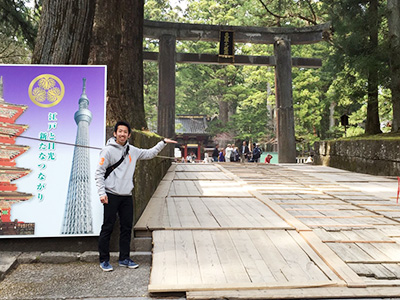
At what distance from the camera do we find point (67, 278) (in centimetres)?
323

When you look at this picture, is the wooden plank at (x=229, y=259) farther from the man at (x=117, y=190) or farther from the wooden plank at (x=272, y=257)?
the man at (x=117, y=190)

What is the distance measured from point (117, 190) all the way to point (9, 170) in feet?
3.77

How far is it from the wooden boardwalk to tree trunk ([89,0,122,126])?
145 cm

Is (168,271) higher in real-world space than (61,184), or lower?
lower

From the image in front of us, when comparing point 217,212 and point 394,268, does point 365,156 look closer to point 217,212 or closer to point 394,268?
point 217,212

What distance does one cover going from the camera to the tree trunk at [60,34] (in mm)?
4293

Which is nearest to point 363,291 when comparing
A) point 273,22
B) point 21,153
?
point 21,153

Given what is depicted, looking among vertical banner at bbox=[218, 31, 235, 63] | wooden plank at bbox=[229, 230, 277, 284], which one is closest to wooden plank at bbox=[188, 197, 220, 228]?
wooden plank at bbox=[229, 230, 277, 284]

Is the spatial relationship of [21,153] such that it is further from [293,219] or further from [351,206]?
[351,206]

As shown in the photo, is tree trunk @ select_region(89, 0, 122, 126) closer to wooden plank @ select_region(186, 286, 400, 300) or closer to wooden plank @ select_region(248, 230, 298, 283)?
wooden plank @ select_region(248, 230, 298, 283)

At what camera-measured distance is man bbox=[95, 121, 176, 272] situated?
11.1ft

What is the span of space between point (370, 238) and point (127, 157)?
108 inches

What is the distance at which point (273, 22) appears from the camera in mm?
19109

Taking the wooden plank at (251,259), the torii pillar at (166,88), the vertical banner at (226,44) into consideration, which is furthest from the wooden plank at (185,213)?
the vertical banner at (226,44)
